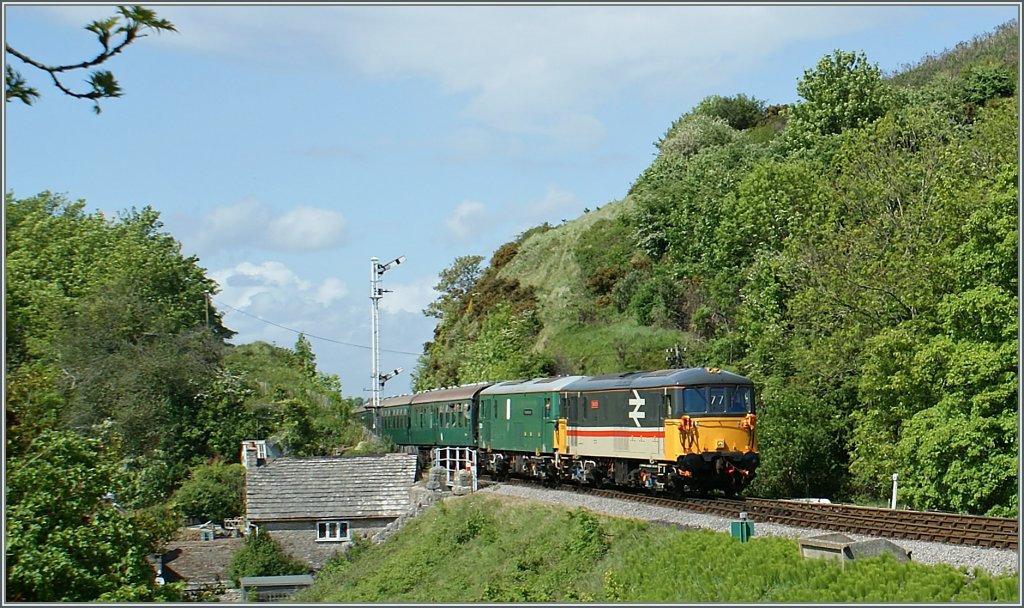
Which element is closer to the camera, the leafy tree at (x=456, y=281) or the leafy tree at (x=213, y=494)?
the leafy tree at (x=213, y=494)

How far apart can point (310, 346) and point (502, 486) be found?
48.2m

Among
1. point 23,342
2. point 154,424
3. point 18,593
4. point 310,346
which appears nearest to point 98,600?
point 18,593

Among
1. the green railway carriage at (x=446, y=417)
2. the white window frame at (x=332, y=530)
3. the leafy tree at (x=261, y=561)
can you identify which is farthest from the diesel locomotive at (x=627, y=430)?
A: the leafy tree at (x=261, y=561)

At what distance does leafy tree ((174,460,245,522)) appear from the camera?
4231 centimetres

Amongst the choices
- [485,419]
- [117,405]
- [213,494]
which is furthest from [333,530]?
[117,405]

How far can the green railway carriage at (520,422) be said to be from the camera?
32438 mm

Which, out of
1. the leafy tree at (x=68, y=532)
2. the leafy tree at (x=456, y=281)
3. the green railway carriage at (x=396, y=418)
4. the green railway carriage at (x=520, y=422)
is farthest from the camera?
the leafy tree at (x=456, y=281)

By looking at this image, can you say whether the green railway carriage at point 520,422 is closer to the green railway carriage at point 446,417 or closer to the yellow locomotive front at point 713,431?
the green railway carriage at point 446,417

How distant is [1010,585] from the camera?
1391 cm

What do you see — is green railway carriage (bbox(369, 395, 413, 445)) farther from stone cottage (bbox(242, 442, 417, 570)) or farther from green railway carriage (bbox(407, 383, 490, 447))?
stone cottage (bbox(242, 442, 417, 570))

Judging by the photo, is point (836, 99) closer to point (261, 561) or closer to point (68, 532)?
point (261, 561)

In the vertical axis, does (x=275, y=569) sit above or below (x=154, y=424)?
below

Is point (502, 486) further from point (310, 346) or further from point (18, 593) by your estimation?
point (310, 346)

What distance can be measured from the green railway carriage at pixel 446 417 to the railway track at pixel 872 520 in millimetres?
14635
